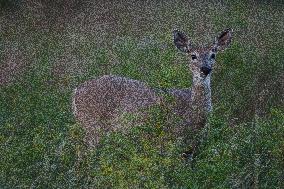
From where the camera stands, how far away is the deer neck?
8117mm

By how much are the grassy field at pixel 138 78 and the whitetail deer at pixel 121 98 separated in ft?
0.72

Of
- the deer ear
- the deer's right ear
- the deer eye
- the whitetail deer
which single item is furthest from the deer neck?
the deer ear

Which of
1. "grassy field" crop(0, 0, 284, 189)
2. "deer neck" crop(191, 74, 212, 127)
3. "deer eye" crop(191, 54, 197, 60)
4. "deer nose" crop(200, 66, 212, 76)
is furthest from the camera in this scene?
"deer eye" crop(191, 54, 197, 60)

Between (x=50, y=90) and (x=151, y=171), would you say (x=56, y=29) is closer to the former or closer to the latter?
(x=50, y=90)

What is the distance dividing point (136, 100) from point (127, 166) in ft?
8.23

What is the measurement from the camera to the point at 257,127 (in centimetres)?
717

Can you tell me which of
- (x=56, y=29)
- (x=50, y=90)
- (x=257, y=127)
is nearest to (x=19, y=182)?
(x=257, y=127)

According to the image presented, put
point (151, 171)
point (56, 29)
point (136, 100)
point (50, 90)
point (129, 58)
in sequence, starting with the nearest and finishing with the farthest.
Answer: point (151, 171) < point (136, 100) < point (50, 90) < point (129, 58) < point (56, 29)

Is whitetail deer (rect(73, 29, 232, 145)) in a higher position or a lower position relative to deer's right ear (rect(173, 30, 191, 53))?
lower

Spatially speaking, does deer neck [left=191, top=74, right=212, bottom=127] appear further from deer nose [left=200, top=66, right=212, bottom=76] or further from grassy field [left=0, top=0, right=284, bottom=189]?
grassy field [left=0, top=0, right=284, bottom=189]

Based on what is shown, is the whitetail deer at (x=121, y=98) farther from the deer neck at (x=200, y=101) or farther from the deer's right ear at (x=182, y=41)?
the deer's right ear at (x=182, y=41)

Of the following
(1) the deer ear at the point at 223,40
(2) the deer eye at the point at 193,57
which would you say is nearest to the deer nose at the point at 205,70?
(2) the deer eye at the point at 193,57

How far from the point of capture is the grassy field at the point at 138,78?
644cm

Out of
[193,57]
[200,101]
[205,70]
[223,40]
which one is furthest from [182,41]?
[200,101]
